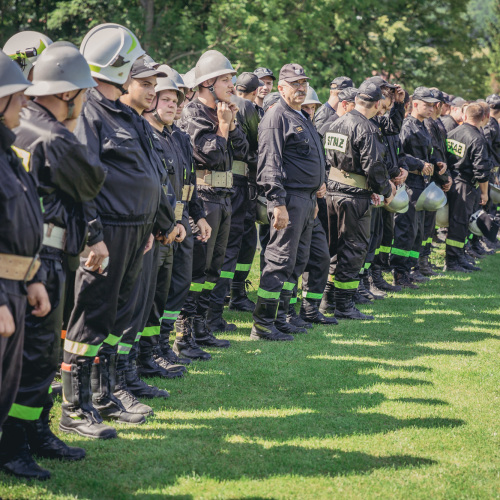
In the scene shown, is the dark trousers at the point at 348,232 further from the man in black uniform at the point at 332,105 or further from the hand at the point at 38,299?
the hand at the point at 38,299

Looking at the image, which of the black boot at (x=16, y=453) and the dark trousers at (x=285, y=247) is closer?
the black boot at (x=16, y=453)

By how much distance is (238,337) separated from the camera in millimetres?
8453

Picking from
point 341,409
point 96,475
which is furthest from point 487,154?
point 96,475

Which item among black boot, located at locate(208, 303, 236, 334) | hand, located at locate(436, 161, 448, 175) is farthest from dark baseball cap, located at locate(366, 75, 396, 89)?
black boot, located at locate(208, 303, 236, 334)

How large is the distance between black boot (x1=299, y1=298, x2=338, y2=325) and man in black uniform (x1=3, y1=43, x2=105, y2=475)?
5011mm

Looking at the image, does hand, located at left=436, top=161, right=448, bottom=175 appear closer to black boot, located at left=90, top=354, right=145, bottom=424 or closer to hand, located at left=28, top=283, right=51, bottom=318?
black boot, located at left=90, top=354, right=145, bottom=424

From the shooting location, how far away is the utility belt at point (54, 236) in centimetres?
448

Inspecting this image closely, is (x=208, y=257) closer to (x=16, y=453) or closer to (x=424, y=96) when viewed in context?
(x=16, y=453)

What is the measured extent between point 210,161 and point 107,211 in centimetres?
263

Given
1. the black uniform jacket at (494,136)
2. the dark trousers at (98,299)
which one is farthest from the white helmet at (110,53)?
the black uniform jacket at (494,136)

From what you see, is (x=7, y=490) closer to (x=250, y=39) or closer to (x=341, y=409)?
(x=341, y=409)

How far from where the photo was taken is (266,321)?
8.41 m

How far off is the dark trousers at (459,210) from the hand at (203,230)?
23.7ft

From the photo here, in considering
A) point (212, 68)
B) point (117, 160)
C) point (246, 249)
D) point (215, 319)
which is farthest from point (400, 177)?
point (117, 160)
